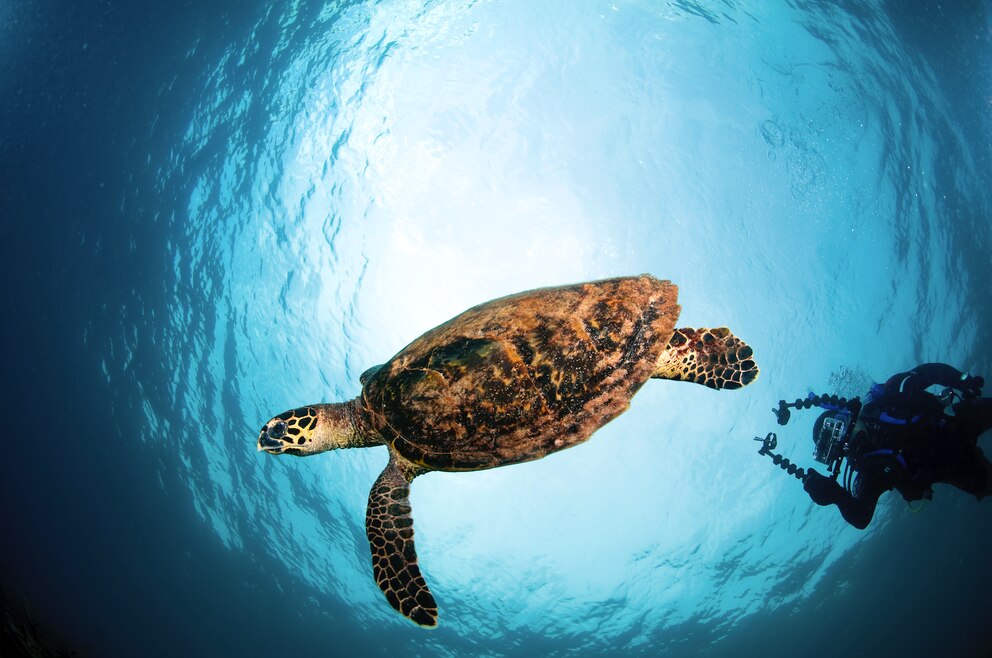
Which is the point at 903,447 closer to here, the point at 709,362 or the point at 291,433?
the point at 709,362

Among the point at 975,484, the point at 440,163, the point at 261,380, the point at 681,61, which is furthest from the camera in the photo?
the point at 261,380

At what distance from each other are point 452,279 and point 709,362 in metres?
14.1

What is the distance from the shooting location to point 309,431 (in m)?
4.79

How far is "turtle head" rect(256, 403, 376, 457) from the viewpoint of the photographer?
470 centimetres

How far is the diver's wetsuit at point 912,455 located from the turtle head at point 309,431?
855 centimetres

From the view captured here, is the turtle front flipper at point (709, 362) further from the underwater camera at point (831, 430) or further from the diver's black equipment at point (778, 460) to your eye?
the underwater camera at point (831, 430)

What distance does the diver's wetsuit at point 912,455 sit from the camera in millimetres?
7836

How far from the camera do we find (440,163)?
Result: 51.7ft

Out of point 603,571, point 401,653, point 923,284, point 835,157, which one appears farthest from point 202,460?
point 923,284

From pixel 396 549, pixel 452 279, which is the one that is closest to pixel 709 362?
pixel 396 549

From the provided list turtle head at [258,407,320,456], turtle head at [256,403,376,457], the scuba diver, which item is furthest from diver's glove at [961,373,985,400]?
turtle head at [258,407,320,456]

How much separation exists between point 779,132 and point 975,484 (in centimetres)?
1211

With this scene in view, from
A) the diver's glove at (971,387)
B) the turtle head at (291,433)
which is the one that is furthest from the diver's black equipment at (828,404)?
the turtle head at (291,433)

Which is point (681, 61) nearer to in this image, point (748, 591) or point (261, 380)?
point (261, 380)
